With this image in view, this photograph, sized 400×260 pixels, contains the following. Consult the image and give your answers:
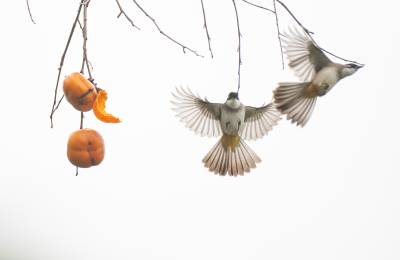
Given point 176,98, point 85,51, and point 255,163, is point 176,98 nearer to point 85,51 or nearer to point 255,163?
point 255,163

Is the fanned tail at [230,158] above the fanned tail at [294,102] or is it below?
below

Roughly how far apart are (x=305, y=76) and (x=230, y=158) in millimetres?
341

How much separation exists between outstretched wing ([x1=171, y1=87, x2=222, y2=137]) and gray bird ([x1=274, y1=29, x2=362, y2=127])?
28 cm

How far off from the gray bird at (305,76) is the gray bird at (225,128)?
0.21 meters

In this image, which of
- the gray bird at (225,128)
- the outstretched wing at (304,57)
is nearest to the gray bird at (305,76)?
the outstretched wing at (304,57)

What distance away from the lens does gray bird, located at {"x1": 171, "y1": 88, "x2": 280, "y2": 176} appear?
1483 millimetres

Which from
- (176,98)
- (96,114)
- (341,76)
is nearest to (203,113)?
(176,98)

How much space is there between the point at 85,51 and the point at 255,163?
52 centimetres

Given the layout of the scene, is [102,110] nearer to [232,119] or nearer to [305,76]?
[232,119]

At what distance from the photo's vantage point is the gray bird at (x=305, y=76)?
1212 mm

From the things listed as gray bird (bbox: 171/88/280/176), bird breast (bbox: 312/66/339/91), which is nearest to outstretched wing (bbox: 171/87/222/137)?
gray bird (bbox: 171/88/280/176)

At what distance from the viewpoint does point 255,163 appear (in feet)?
5.09

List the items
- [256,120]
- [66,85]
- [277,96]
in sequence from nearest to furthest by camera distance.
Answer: [277,96]
[66,85]
[256,120]

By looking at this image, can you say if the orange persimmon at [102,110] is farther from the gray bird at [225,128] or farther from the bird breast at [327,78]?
the bird breast at [327,78]
